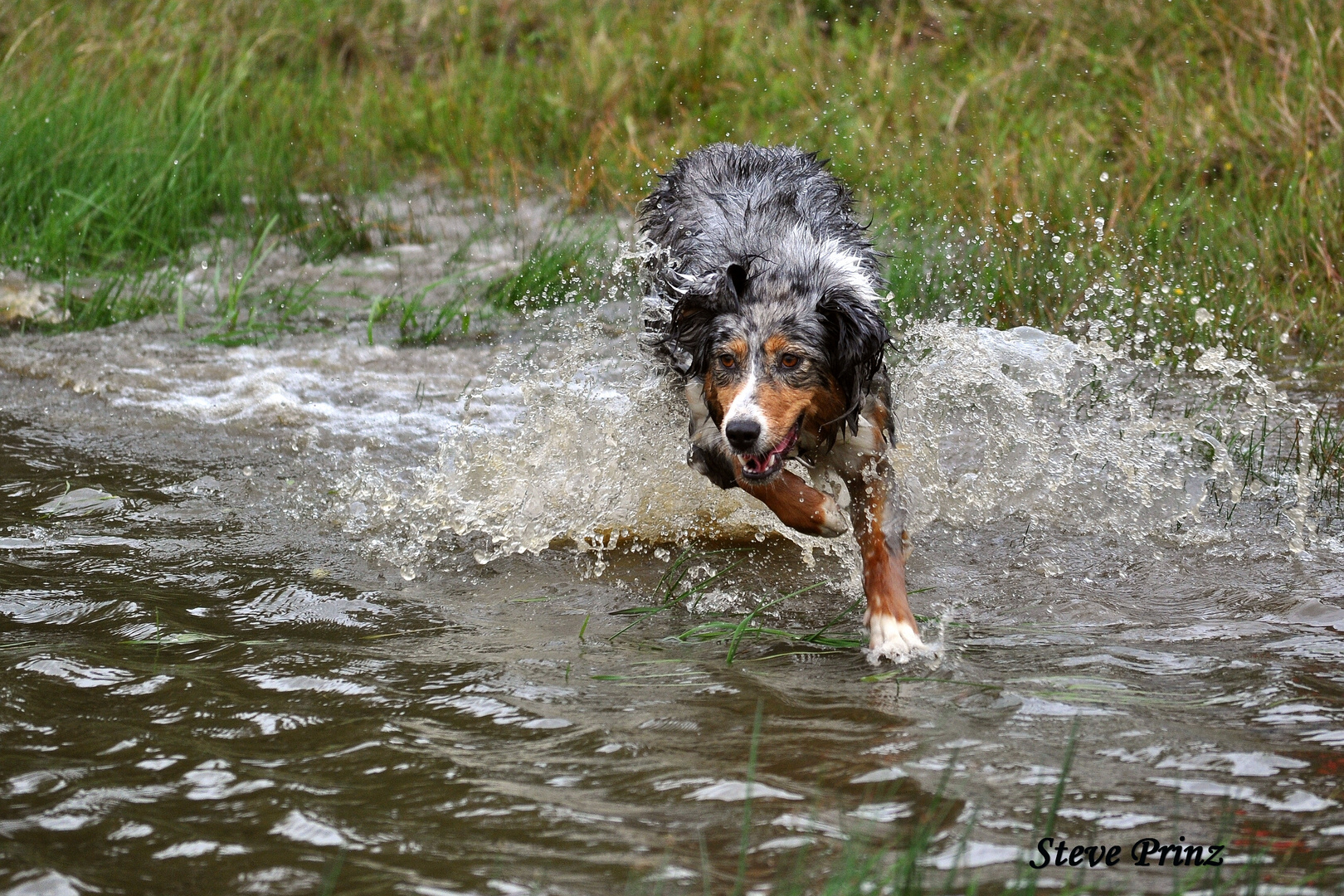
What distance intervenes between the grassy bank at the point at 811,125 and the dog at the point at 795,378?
221cm

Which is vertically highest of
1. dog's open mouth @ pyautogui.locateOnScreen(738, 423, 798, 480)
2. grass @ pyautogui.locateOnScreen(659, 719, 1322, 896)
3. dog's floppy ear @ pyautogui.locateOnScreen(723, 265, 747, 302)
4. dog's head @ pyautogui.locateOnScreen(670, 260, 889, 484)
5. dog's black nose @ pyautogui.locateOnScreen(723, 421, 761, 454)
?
dog's floppy ear @ pyautogui.locateOnScreen(723, 265, 747, 302)

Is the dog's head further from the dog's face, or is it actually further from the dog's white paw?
the dog's white paw

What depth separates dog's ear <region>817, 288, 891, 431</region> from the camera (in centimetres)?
411

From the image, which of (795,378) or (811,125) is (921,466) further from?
(811,125)

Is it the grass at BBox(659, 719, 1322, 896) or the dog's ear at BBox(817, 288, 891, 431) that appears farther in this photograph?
the dog's ear at BBox(817, 288, 891, 431)

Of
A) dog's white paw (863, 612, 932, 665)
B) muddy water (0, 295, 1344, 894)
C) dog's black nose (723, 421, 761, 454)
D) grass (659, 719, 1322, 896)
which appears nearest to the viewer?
grass (659, 719, 1322, 896)

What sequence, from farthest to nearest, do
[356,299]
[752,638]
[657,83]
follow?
[657,83] → [356,299] → [752,638]

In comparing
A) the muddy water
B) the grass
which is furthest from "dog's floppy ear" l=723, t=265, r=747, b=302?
the grass

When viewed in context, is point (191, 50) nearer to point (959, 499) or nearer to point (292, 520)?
point (292, 520)

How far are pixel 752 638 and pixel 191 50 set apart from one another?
8424mm

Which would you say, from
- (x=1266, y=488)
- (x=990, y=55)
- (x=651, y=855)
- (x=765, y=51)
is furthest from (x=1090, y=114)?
(x=651, y=855)

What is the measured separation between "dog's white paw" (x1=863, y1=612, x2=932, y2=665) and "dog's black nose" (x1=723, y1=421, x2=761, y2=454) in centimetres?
60

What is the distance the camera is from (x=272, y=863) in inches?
93.7

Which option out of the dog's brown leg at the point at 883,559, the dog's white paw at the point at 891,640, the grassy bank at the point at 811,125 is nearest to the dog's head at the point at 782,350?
the dog's brown leg at the point at 883,559
